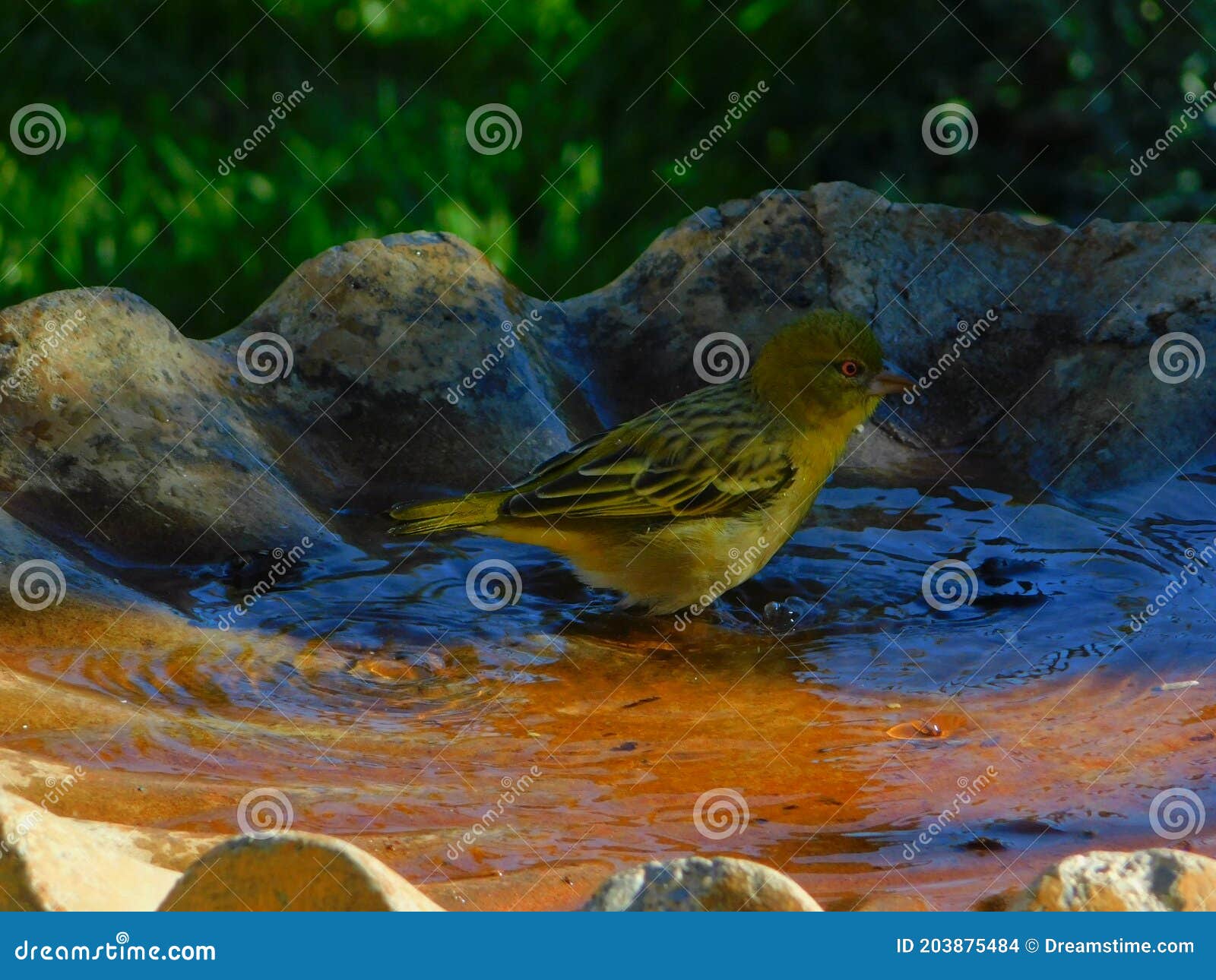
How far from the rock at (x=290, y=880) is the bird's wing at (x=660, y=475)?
2422mm

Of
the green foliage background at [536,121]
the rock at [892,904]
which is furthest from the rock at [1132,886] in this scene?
the green foliage background at [536,121]

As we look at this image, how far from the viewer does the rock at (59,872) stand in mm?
2453

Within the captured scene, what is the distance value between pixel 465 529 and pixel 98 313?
132 centimetres

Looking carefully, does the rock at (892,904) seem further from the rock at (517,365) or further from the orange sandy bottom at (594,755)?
the rock at (517,365)

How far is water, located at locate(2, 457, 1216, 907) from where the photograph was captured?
129 inches

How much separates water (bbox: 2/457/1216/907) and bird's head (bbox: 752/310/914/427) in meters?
0.53

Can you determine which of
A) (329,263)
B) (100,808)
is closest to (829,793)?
(100,808)

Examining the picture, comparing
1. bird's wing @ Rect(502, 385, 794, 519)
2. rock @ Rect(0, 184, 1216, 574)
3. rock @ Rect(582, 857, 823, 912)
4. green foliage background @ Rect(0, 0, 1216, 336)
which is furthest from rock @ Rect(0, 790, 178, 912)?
green foliage background @ Rect(0, 0, 1216, 336)

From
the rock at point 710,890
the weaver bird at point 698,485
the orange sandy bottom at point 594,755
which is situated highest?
the weaver bird at point 698,485

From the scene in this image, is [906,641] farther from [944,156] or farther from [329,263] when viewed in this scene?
[944,156]

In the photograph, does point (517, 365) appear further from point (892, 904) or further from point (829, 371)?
point (892, 904)

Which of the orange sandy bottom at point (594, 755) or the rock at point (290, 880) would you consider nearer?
the rock at point (290, 880)

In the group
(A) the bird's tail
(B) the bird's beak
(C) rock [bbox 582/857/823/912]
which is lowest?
(C) rock [bbox 582/857/823/912]

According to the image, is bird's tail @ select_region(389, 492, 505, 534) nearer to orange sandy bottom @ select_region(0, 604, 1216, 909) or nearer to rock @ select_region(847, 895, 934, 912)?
orange sandy bottom @ select_region(0, 604, 1216, 909)
